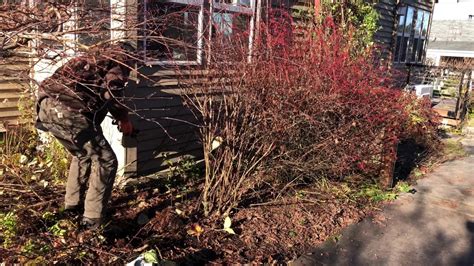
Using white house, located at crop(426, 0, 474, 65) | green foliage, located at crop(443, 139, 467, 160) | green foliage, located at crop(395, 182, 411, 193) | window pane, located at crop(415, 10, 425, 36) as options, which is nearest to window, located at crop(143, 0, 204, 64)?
green foliage, located at crop(395, 182, 411, 193)

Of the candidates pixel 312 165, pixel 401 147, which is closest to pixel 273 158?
pixel 312 165

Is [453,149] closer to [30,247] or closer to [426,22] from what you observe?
[30,247]

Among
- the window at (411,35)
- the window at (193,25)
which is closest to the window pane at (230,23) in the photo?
the window at (193,25)

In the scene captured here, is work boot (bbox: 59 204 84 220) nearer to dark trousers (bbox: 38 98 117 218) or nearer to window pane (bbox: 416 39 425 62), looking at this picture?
dark trousers (bbox: 38 98 117 218)

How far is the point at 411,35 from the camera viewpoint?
17.4 metres

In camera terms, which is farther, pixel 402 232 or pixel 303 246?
pixel 402 232

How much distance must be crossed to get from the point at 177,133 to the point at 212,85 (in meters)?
1.79

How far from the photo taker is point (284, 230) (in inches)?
181

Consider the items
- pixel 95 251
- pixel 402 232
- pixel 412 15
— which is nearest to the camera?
pixel 95 251

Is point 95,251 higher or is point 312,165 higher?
point 312,165

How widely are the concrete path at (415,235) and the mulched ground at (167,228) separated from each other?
0.61 ft

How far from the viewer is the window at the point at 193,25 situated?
4.96 m

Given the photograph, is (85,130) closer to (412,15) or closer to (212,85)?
(212,85)

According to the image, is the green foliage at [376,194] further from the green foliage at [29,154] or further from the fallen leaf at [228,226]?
the green foliage at [29,154]
